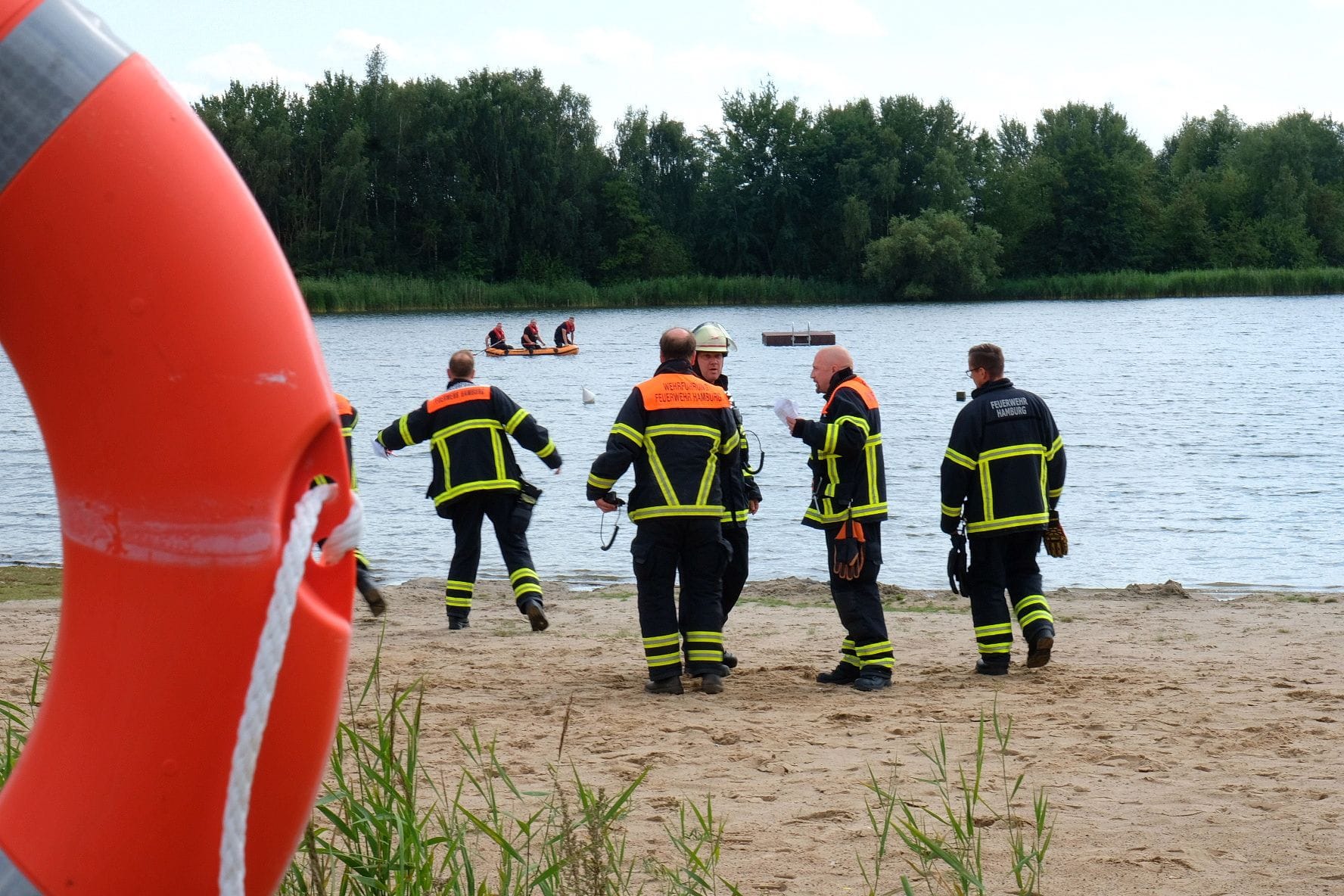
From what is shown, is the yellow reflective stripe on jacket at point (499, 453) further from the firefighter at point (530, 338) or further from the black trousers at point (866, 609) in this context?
the firefighter at point (530, 338)

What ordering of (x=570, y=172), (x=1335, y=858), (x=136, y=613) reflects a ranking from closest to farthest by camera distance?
(x=136, y=613) → (x=1335, y=858) → (x=570, y=172)

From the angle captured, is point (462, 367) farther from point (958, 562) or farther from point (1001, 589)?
point (1001, 589)

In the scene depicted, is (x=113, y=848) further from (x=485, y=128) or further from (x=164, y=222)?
(x=485, y=128)

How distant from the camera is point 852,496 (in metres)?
7.43

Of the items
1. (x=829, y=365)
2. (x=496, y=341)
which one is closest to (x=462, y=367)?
(x=829, y=365)

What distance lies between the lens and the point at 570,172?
8531 cm

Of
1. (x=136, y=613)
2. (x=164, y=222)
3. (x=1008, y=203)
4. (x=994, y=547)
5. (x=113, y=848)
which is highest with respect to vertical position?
(x=1008, y=203)

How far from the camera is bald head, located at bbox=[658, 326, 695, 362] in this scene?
7238mm

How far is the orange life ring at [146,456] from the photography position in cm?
208

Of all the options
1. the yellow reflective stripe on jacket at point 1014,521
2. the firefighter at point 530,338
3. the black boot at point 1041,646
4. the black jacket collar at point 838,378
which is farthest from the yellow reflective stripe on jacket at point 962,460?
the firefighter at point 530,338

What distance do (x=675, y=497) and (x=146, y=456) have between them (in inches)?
204

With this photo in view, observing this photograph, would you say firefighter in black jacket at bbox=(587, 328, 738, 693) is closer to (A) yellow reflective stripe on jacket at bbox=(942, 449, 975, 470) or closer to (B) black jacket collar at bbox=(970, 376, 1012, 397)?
(A) yellow reflective stripe on jacket at bbox=(942, 449, 975, 470)

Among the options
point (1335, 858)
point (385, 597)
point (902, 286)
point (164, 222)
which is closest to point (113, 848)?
point (164, 222)

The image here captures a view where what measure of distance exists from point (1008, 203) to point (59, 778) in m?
90.4
